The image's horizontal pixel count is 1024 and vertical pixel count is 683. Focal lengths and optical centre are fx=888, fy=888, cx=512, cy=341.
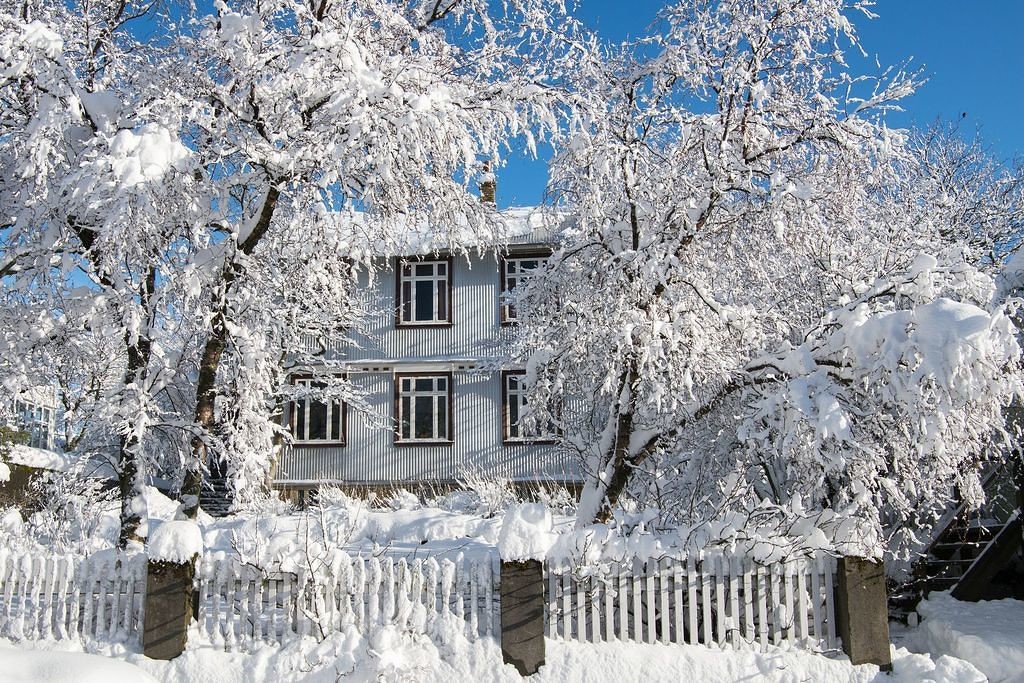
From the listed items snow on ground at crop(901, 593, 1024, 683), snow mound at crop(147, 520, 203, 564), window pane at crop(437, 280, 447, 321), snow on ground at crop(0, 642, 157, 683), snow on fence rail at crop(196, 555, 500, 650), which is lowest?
snow on ground at crop(901, 593, 1024, 683)

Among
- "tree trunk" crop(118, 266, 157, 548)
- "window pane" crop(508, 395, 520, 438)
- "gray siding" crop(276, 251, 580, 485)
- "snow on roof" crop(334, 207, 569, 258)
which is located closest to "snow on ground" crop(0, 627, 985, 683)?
"tree trunk" crop(118, 266, 157, 548)

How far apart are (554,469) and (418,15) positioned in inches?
537

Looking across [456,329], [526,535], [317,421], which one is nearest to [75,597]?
[526,535]

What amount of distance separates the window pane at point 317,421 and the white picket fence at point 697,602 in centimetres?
1543

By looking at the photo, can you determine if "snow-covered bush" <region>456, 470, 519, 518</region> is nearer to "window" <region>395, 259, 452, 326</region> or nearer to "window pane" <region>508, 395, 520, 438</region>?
"window pane" <region>508, 395, 520, 438</region>

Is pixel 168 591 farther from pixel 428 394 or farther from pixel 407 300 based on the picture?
pixel 407 300

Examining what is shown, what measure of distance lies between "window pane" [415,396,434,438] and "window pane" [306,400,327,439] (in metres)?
2.46

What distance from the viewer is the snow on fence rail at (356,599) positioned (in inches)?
324

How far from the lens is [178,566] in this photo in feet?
27.2

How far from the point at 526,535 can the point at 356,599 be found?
5.63 ft

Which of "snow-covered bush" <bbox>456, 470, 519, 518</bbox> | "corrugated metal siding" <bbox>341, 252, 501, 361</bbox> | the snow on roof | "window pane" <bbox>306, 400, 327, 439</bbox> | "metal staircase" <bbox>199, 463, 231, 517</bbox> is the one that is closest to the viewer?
the snow on roof

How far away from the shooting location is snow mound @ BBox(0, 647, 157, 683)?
21.9 ft

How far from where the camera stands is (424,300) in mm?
23047

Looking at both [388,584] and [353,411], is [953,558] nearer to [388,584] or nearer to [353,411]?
[388,584]
